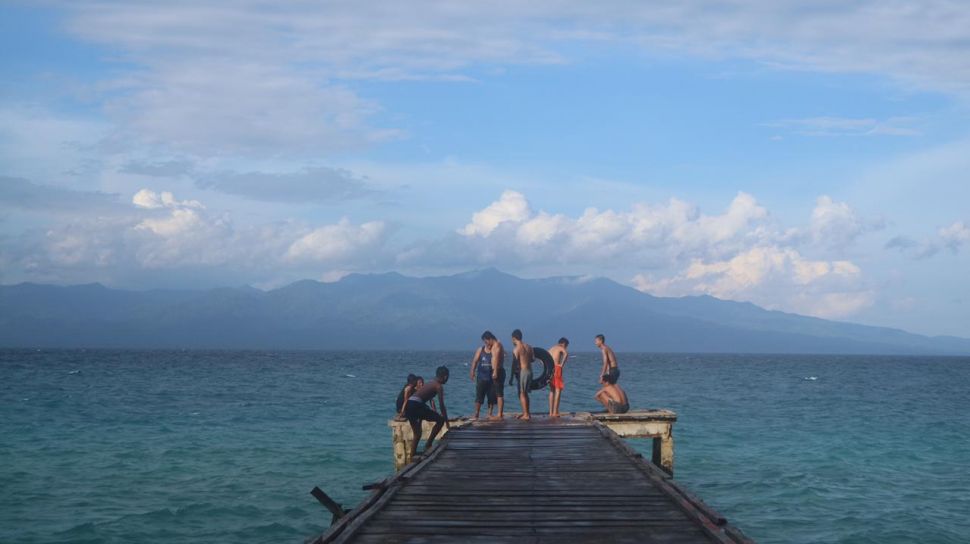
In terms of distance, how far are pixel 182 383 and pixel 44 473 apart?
46.1 m

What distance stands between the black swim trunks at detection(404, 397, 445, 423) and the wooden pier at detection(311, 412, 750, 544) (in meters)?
0.95

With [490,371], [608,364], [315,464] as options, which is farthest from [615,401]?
[315,464]

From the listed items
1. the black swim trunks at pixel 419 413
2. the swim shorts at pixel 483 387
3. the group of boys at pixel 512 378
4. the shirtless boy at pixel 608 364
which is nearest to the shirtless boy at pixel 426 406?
the black swim trunks at pixel 419 413

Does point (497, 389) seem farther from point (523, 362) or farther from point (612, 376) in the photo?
point (612, 376)

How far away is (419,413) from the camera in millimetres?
19094

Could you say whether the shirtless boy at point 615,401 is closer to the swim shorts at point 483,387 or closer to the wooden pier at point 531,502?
the swim shorts at point 483,387

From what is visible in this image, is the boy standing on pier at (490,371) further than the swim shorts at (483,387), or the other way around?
the swim shorts at (483,387)

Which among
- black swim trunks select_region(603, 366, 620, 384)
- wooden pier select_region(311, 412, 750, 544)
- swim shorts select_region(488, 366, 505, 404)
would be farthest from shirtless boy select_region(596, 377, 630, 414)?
wooden pier select_region(311, 412, 750, 544)

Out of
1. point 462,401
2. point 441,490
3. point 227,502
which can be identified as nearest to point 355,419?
point 462,401

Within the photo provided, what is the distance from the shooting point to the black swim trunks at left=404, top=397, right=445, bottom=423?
19.1 m

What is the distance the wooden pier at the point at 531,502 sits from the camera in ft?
34.4

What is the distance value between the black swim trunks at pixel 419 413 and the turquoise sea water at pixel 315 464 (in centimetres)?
328

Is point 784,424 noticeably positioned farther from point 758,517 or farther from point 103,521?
point 103,521

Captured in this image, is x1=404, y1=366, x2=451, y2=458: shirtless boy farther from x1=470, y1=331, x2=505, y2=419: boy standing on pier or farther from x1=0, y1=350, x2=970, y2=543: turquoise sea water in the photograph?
x1=0, y1=350, x2=970, y2=543: turquoise sea water
